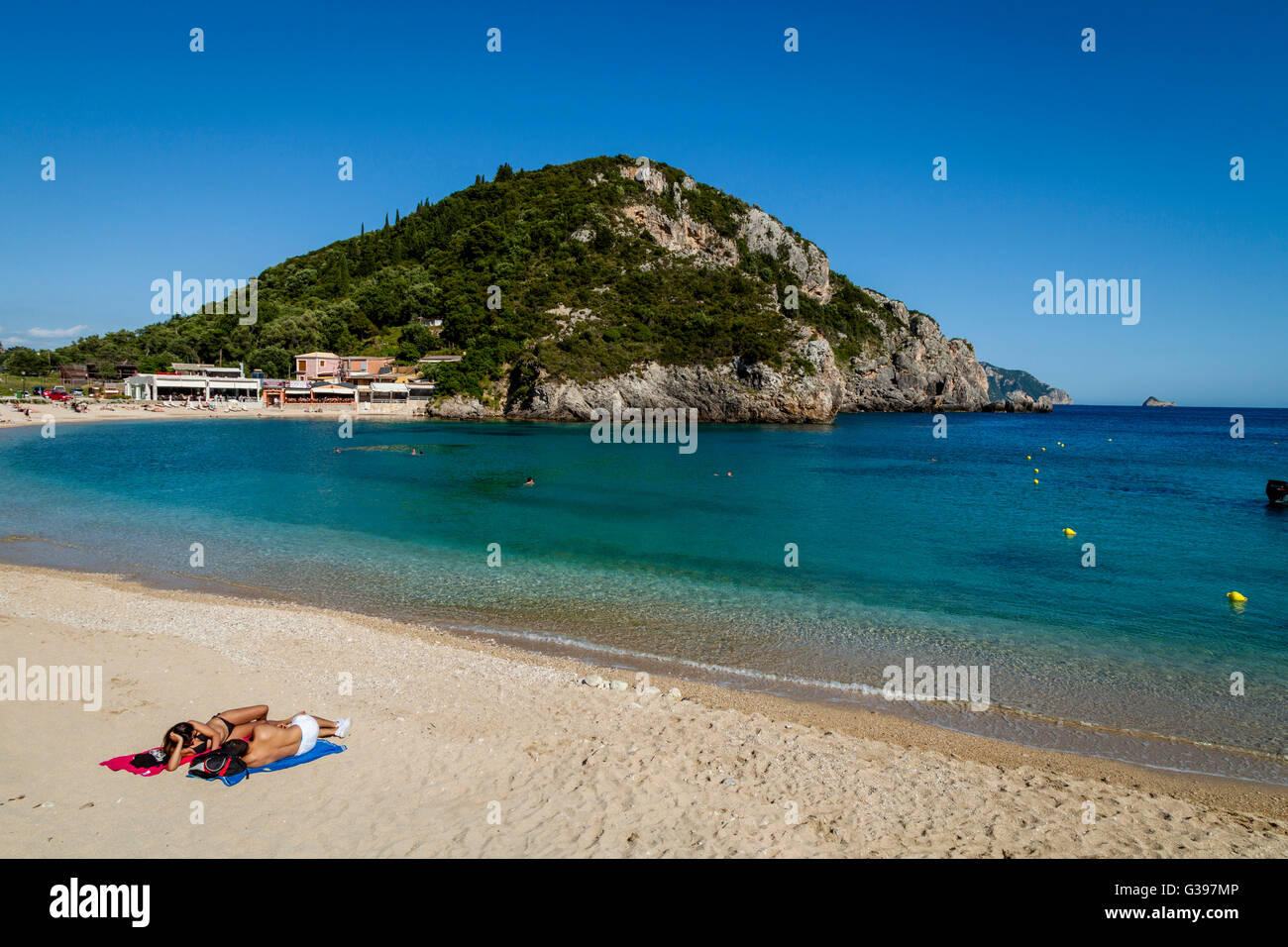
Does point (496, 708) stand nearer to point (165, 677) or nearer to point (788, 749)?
point (788, 749)

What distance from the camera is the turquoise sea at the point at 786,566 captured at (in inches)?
423

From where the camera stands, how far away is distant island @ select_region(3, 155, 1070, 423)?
82625mm

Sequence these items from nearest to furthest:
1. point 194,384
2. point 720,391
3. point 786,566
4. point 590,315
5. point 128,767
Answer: point 128,767 → point 786,566 → point 720,391 → point 590,315 → point 194,384

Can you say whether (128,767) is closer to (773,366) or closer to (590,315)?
(773,366)

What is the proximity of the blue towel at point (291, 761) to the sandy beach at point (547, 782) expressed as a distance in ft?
0.34

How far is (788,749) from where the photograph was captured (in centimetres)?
795

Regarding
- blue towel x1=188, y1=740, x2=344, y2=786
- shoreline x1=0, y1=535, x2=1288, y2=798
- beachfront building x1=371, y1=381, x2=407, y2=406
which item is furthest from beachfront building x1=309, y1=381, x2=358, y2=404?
blue towel x1=188, y1=740, x2=344, y2=786

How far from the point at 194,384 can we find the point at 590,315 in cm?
5542

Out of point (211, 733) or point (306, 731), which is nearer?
point (211, 733)

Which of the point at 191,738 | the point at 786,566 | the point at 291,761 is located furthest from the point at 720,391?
the point at 191,738

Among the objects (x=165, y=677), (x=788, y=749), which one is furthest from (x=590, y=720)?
(x=165, y=677)

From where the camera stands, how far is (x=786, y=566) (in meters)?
18.5

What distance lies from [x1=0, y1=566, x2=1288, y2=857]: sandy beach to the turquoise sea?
4.97 ft
